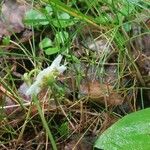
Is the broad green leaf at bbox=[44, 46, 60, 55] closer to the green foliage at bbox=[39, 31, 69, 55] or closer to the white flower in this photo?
the green foliage at bbox=[39, 31, 69, 55]

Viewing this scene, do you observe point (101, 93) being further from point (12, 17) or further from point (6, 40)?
point (12, 17)

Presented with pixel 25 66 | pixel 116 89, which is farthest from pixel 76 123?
pixel 25 66

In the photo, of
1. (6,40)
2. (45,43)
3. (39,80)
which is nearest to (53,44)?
(45,43)

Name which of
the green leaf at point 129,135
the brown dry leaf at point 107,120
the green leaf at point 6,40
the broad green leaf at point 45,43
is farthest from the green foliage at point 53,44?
the green leaf at point 129,135

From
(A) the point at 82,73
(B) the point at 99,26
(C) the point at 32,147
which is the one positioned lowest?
(C) the point at 32,147

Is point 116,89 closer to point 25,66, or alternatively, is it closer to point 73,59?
point 73,59

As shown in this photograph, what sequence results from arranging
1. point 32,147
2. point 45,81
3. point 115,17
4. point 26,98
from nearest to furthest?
point 45,81 < point 32,147 < point 26,98 < point 115,17
